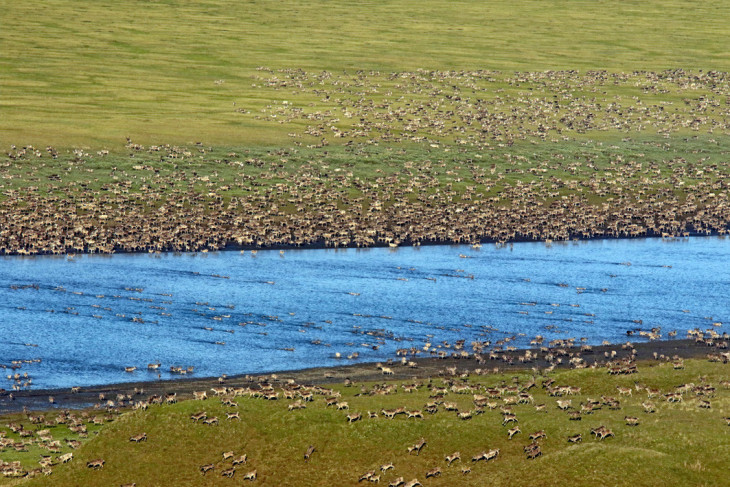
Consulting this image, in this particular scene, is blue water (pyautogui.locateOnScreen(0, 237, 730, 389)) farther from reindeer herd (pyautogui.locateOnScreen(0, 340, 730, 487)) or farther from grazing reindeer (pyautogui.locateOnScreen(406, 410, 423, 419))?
grazing reindeer (pyautogui.locateOnScreen(406, 410, 423, 419))

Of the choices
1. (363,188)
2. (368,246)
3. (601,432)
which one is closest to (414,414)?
(601,432)

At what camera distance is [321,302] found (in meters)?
78.5


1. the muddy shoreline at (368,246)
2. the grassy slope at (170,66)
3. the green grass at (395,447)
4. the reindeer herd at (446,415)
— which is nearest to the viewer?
the green grass at (395,447)

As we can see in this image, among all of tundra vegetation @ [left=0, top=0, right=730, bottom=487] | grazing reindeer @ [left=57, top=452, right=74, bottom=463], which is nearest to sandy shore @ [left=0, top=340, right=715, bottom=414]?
tundra vegetation @ [left=0, top=0, right=730, bottom=487]

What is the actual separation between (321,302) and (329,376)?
755 inches

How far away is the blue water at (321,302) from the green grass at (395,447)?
15437 millimetres

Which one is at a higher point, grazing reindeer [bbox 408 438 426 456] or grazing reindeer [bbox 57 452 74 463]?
grazing reindeer [bbox 408 438 426 456]

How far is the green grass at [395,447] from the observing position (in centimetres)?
3941

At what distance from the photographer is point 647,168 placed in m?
126

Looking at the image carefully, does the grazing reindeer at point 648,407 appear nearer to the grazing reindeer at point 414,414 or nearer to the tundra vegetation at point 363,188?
the tundra vegetation at point 363,188

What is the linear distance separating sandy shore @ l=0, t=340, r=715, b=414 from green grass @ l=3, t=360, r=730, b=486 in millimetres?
9472

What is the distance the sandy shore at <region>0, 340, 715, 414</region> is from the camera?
55219mm

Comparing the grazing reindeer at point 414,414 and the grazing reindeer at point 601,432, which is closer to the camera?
the grazing reindeer at point 601,432

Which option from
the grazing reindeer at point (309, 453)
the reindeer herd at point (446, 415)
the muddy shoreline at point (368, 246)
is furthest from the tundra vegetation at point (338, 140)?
the grazing reindeer at point (309, 453)
